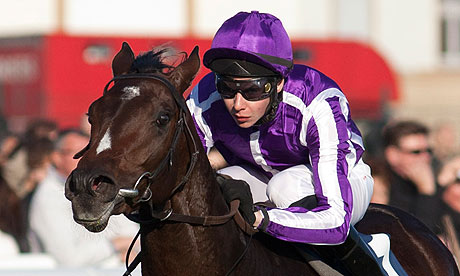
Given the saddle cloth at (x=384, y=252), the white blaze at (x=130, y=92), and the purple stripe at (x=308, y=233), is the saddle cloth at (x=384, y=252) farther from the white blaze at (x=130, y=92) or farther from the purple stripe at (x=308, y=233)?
the white blaze at (x=130, y=92)

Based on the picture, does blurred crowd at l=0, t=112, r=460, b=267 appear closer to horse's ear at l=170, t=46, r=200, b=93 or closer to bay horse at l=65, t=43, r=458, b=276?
bay horse at l=65, t=43, r=458, b=276

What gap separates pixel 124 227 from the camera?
7164 millimetres

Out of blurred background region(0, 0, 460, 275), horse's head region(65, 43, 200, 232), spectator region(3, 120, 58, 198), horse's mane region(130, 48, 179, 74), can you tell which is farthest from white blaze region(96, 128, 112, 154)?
blurred background region(0, 0, 460, 275)

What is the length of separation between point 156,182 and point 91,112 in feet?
1.15

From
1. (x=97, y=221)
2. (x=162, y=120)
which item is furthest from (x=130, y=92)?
(x=97, y=221)

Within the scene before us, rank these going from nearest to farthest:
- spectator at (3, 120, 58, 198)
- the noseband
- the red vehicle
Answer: the noseband → spectator at (3, 120, 58, 198) → the red vehicle

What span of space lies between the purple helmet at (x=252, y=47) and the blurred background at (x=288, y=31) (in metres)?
5.15

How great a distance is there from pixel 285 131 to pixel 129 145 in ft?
3.21

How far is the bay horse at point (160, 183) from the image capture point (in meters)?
3.34

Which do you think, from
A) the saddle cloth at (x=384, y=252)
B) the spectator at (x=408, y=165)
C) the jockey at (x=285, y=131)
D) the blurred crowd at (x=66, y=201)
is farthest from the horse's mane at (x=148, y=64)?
the spectator at (x=408, y=165)

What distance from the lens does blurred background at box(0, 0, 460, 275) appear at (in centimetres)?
1070

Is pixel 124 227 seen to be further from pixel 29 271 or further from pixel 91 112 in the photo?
pixel 91 112

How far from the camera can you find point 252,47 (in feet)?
12.9

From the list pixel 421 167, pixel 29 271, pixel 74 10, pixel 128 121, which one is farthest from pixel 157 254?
pixel 74 10
